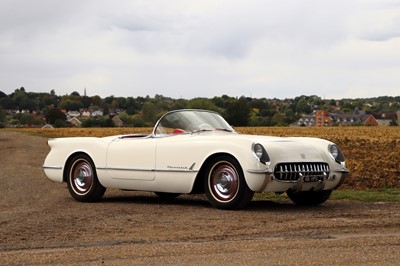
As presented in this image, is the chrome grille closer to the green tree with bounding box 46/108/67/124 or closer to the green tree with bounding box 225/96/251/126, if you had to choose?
the green tree with bounding box 225/96/251/126

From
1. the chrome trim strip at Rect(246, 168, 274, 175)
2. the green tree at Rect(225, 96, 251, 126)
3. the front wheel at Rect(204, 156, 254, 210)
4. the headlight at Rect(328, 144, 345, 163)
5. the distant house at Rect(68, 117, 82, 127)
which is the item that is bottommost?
the distant house at Rect(68, 117, 82, 127)

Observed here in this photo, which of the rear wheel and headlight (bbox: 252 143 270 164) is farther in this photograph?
the rear wheel

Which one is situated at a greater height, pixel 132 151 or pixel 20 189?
pixel 132 151

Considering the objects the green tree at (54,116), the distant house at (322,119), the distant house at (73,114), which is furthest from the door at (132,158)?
the distant house at (322,119)

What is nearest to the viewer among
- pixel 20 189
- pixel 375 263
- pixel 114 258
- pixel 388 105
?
pixel 375 263

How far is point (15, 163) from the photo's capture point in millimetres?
21953

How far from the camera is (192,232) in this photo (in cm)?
763

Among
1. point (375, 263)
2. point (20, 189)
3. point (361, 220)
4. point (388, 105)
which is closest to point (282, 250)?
point (375, 263)

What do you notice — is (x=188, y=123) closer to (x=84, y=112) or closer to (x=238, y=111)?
(x=238, y=111)

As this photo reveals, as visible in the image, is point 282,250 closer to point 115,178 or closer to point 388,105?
point 115,178

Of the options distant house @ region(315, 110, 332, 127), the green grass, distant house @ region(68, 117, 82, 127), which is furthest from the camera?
distant house @ region(315, 110, 332, 127)

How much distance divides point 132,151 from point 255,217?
253cm

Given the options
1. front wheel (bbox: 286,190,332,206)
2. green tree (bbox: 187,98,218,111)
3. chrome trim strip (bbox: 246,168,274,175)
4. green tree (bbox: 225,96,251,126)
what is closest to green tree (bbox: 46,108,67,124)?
green tree (bbox: 225,96,251,126)

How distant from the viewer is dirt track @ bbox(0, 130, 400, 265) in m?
6.02
